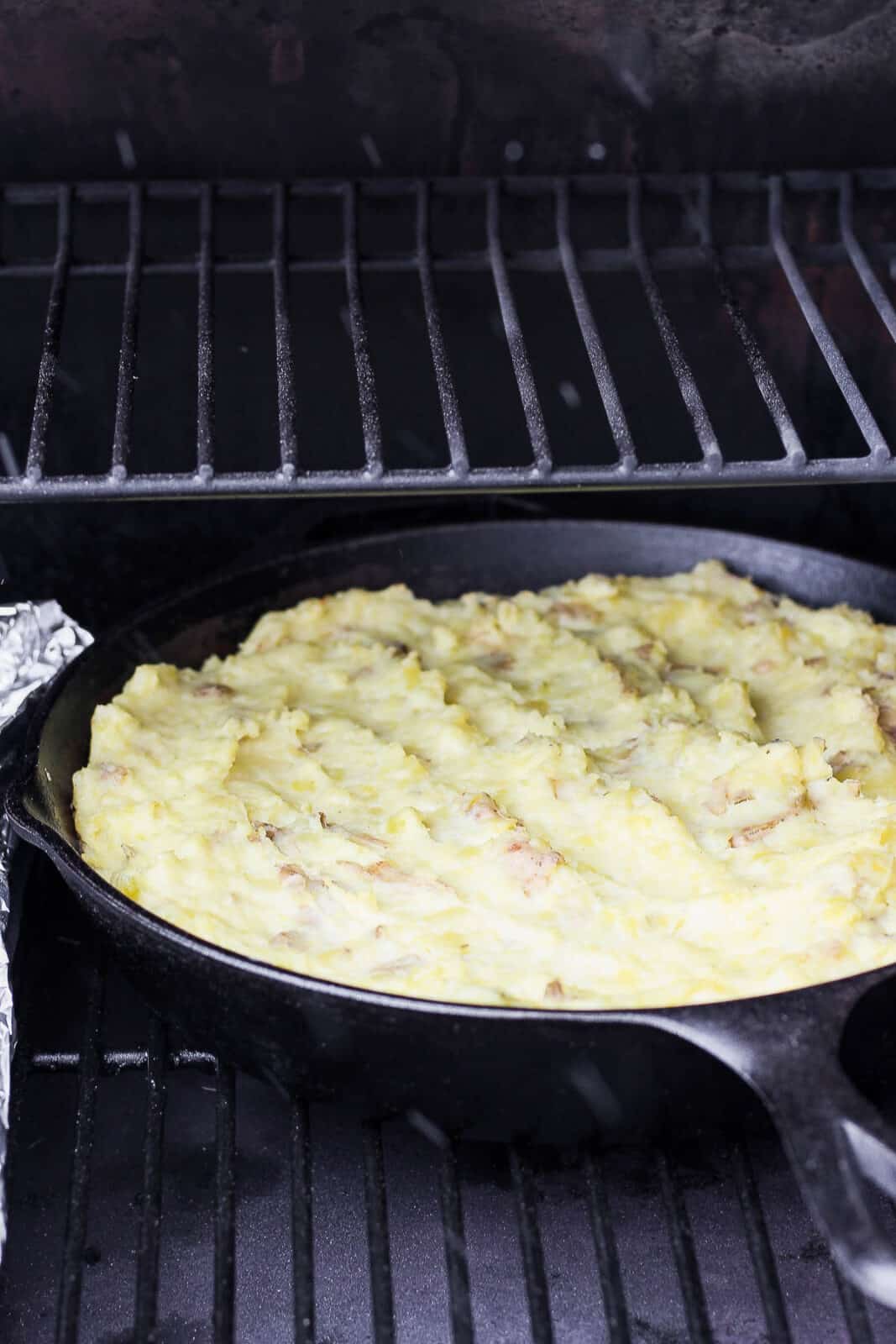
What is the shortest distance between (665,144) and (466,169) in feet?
1.05

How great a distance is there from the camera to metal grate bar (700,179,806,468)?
1.76 meters

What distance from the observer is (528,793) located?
78.0 inches

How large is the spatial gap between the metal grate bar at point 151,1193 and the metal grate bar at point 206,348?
0.79 metres

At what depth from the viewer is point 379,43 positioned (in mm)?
2156

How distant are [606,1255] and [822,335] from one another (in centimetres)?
120

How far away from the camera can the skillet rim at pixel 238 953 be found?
1.48m

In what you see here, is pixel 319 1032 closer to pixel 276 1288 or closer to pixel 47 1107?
pixel 276 1288

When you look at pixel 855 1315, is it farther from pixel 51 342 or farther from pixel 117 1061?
pixel 51 342

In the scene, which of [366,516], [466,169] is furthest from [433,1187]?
[466,169]

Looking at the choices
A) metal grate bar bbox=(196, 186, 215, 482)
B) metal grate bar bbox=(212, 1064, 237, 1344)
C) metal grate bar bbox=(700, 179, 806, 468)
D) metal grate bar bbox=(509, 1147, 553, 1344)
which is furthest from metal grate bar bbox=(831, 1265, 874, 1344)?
metal grate bar bbox=(196, 186, 215, 482)

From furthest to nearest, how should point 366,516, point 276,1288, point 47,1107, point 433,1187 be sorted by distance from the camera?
point 366,516, point 47,1107, point 433,1187, point 276,1288

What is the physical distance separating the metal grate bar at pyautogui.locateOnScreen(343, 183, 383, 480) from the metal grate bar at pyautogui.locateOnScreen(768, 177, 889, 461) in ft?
1.92

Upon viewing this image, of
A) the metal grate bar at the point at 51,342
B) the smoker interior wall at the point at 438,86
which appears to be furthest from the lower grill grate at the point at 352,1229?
the smoker interior wall at the point at 438,86

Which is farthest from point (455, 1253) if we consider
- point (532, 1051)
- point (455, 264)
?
point (455, 264)
